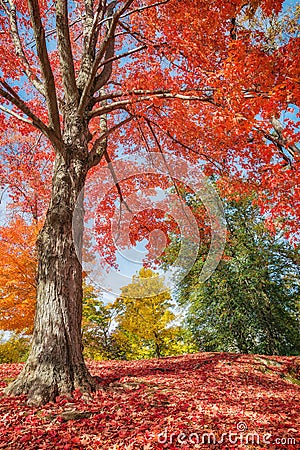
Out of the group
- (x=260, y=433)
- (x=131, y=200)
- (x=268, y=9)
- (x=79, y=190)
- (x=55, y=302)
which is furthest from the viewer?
(x=131, y=200)

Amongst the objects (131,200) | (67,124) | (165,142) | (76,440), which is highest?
(165,142)

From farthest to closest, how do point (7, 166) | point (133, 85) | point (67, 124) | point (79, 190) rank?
point (7, 166)
point (133, 85)
point (67, 124)
point (79, 190)

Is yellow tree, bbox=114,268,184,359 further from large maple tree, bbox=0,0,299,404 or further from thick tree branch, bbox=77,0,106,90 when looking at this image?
thick tree branch, bbox=77,0,106,90

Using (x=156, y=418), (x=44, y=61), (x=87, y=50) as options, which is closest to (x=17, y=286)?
(x=87, y=50)

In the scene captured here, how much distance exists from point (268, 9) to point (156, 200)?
5760 mm

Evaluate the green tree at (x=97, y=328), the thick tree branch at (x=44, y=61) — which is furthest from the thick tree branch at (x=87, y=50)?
the green tree at (x=97, y=328)

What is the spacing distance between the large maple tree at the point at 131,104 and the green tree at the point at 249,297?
156 inches

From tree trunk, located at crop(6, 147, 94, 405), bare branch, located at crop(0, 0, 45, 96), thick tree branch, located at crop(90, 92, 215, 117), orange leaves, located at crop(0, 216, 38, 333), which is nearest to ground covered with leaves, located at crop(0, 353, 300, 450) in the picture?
tree trunk, located at crop(6, 147, 94, 405)

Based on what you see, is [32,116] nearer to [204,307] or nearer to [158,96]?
[158,96]

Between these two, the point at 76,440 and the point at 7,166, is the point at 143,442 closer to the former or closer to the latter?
the point at 76,440

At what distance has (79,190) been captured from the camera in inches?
170

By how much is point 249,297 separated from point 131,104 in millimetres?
8329

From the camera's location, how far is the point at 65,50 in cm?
443

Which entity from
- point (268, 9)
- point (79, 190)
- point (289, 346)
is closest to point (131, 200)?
point (79, 190)
